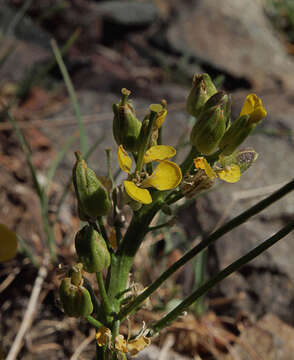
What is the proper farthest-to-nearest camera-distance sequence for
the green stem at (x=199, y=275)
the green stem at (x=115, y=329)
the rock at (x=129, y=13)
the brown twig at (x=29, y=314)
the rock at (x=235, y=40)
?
the rock at (x=129, y=13) → the rock at (x=235, y=40) → the green stem at (x=199, y=275) → the brown twig at (x=29, y=314) → the green stem at (x=115, y=329)

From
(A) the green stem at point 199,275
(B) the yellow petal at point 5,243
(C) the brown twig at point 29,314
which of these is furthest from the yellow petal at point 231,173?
(C) the brown twig at point 29,314

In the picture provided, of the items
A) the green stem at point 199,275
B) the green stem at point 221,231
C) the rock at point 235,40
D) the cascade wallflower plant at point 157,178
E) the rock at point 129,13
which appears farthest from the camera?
the rock at point 129,13

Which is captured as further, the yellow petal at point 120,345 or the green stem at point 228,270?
the yellow petal at point 120,345

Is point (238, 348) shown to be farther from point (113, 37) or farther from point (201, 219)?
point (113, 37)

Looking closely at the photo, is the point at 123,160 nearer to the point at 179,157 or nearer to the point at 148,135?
the point at 148,135

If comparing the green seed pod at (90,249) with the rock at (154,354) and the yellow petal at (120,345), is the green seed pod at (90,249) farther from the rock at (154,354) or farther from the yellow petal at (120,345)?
the rock at (154,354)

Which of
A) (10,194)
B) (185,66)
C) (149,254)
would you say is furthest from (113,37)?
(149,254)

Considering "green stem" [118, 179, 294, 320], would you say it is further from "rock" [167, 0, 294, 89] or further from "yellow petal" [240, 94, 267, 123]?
"rock" [167, 0, 294, 89]
